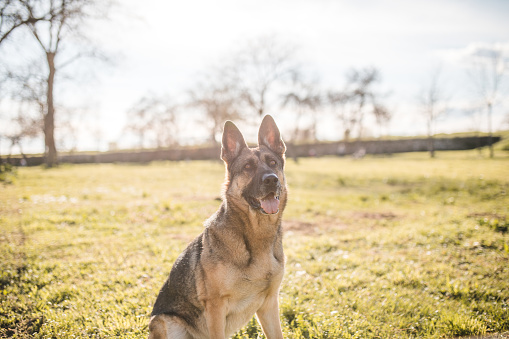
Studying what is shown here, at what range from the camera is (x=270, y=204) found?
11.3ft

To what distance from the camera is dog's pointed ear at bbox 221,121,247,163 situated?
388 centimetres

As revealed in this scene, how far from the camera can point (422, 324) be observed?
13.3ft

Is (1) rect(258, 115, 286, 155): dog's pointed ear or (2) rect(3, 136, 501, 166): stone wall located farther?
(2) rect(3, 136, 501, 166): stone wall

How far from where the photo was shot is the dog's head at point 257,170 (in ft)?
11.3

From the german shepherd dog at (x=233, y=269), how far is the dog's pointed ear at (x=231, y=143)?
5.6 inches

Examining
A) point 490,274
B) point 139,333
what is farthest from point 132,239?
point 490,274

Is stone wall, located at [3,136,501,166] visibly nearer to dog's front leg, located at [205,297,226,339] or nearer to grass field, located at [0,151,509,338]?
grass field, located at [0,151,509,338]

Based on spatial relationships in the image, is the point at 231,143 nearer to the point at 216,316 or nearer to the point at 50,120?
the point at 216,316

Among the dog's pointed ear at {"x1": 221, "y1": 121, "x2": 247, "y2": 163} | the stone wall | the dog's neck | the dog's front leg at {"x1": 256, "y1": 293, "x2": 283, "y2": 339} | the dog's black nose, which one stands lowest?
the dog's front leg at {"x1": 256, "y1": 293, "x2": 283, "y2": 339}

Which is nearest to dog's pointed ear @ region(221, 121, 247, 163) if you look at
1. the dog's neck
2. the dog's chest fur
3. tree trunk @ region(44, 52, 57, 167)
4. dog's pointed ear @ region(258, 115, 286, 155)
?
dog's pointed ear @ region(258, 115, 286, 155)

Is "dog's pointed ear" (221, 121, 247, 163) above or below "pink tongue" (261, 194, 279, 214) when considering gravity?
above

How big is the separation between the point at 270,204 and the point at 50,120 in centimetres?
2984

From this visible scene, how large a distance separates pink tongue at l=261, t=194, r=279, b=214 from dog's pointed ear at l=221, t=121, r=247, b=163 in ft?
2.66

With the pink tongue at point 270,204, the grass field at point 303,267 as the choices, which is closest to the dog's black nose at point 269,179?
the pink tongue at point 270,204
